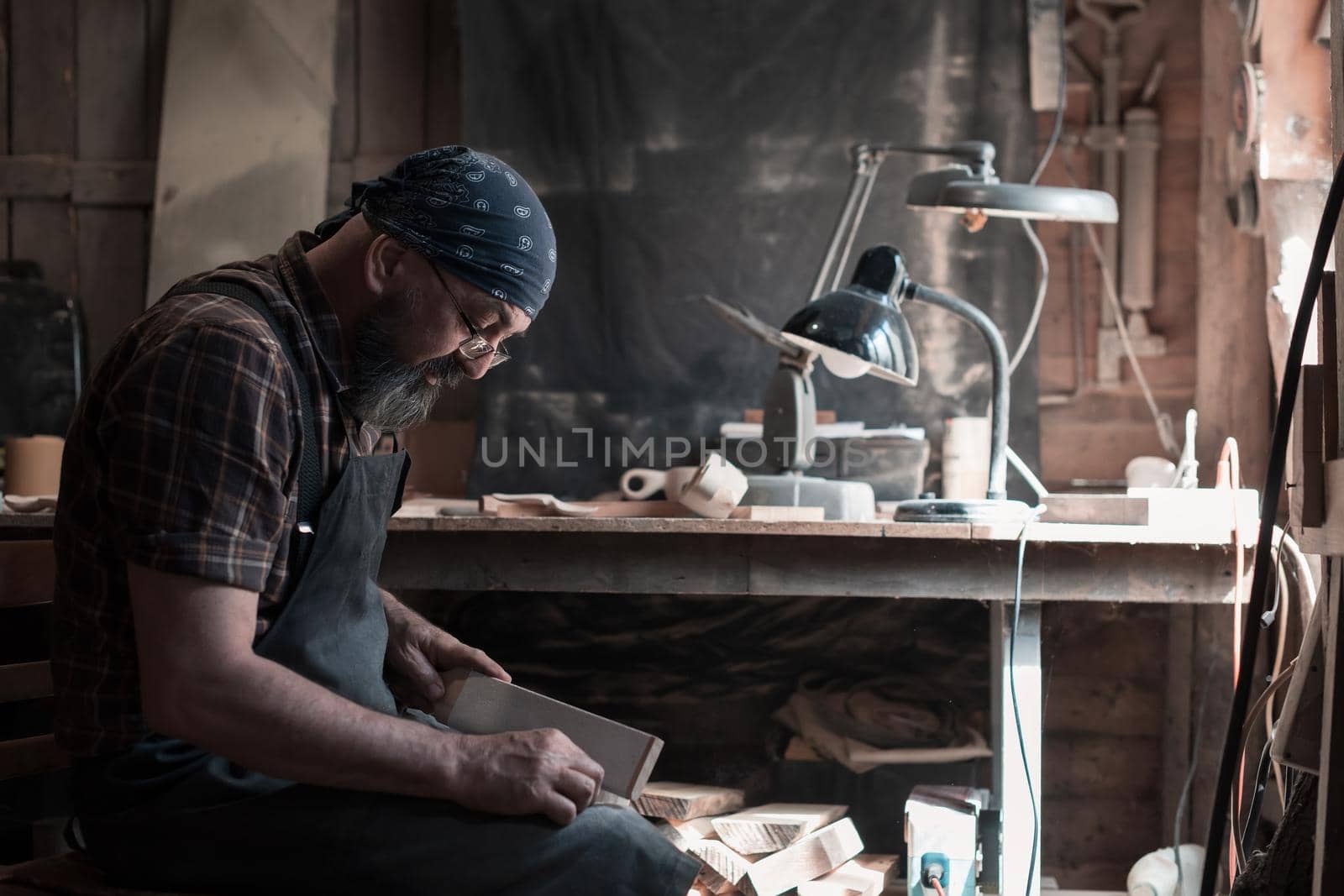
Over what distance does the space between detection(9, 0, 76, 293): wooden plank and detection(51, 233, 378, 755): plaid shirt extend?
3001 millimetres

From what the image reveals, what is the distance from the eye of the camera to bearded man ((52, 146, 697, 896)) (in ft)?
4.79

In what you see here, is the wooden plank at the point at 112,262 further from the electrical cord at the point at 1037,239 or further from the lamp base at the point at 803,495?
the electrical cord at the point at 1037,239

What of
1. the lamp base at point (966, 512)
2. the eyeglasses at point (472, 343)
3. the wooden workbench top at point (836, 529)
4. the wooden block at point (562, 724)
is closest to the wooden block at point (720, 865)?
the wooden workbench top at point (836, 529)

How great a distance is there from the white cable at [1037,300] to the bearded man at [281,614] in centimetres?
222

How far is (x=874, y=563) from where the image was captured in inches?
105

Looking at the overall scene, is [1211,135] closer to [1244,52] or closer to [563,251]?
[1244,52]

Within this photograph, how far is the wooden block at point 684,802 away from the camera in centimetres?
296

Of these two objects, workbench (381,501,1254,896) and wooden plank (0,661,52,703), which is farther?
workbench (381,501,1254,896)

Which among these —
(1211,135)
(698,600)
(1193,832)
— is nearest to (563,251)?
(698,600)

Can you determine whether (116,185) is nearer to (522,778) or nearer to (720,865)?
(720,865)

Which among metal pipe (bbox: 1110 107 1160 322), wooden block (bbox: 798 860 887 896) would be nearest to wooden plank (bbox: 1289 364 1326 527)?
wooden block (bbox: 798 860 887 896)

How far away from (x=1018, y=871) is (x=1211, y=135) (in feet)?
7.14

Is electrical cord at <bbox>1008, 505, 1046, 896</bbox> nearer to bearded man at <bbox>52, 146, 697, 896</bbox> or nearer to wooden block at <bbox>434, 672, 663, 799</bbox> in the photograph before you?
wooden block at <bbox>434, 672, 663, 799</bbox>

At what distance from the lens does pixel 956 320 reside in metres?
3.78
